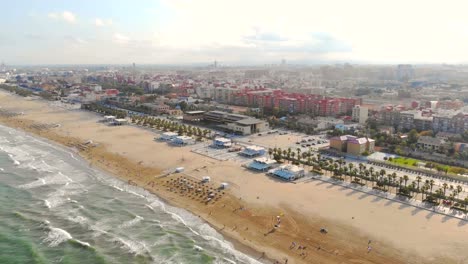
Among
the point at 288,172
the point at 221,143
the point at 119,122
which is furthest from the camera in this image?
the point at 119,122

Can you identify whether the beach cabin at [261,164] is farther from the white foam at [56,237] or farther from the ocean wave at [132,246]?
the white foam at [56,237]

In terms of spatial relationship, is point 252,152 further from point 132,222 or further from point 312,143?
point 132,222

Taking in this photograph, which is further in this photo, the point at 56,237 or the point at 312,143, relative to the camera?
the point at 312,143

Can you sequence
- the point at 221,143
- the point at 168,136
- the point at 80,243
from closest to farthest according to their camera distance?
the point at 80,243 → the point at 221,143 → the point at 168,136

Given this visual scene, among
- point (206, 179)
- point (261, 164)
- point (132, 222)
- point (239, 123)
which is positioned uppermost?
point (239, 123)

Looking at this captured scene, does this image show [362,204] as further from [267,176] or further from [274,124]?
[274,124]

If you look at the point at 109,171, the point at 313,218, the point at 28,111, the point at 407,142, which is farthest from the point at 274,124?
the point at 28,111

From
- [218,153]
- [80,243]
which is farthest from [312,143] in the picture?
[80,243]

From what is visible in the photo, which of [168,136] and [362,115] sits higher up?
[362,115]
